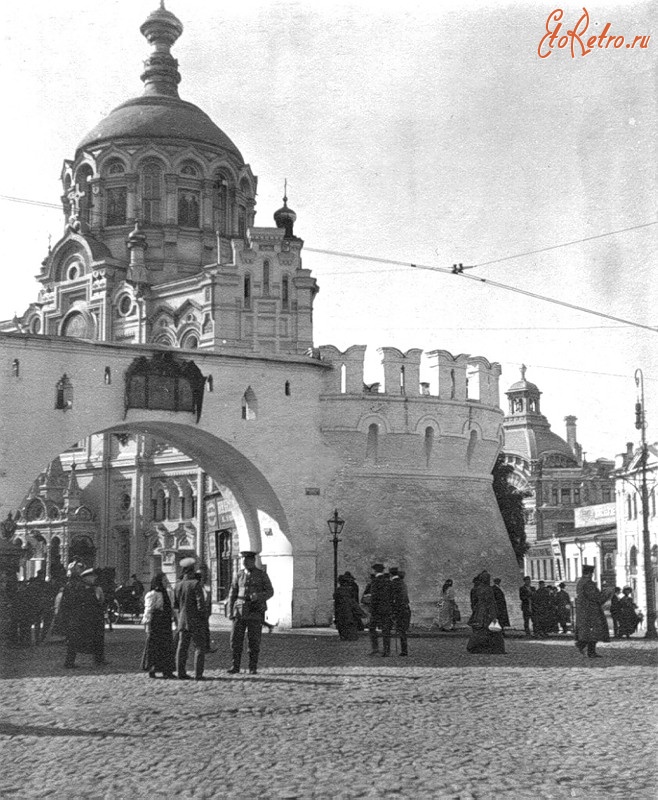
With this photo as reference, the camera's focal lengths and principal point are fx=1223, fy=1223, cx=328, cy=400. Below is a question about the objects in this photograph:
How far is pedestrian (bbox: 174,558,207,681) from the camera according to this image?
13047 millimetres

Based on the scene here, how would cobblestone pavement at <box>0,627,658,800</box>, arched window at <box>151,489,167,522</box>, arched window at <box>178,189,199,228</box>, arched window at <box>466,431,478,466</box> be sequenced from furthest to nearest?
arched window at <box>151,489,167,522</box> < arched window at <box>178,189,199,228</box> < arched window at <box>466,431,478,466</box> < cobblestone pavement at <box>0,627,658,800</box>

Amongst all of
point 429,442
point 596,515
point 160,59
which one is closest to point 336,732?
point 429,442

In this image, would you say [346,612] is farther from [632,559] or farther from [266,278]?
[632,559]

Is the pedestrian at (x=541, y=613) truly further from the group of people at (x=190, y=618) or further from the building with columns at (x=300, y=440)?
the group of people at (x=190, y=618)

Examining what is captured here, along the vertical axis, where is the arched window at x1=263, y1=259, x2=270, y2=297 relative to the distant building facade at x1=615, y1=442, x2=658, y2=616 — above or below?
above

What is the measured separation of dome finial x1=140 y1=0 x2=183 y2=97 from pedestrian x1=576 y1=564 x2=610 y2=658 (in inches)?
1562

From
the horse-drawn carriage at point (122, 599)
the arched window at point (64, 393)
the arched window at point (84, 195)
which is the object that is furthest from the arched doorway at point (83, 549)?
the arched window at point (64, 393)

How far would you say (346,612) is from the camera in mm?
19844

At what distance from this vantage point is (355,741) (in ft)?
28.8

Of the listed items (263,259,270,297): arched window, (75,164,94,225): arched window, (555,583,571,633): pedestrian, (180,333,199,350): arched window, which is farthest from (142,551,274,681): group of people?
(75,164,94,225): arched window

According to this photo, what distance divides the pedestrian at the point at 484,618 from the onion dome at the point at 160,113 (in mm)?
35050

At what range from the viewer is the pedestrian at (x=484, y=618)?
16297mm

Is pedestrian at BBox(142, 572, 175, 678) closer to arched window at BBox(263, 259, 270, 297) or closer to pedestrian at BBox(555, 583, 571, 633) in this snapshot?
pedestrian at BBox(555, 583, 571, 633)

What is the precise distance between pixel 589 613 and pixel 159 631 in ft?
19.1
